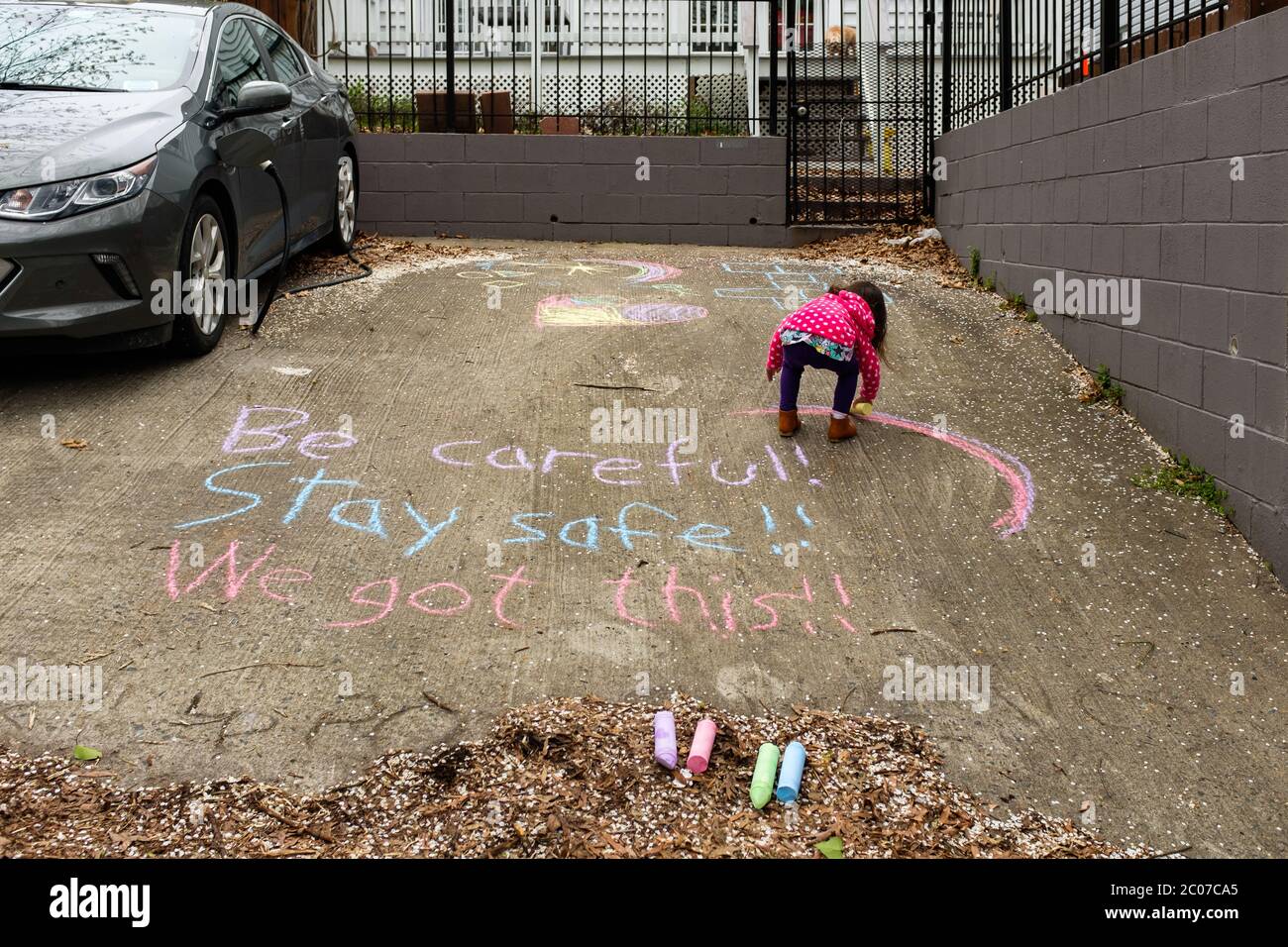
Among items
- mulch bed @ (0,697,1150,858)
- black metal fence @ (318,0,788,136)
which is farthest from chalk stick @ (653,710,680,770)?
black metal fence @ (318,0,788,136)

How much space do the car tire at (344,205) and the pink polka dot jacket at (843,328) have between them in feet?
13.7

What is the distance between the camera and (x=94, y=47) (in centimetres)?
608

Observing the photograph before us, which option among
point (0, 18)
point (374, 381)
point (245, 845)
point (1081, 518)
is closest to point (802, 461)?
point (1081, 518)

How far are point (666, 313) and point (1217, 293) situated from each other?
3.32 meters

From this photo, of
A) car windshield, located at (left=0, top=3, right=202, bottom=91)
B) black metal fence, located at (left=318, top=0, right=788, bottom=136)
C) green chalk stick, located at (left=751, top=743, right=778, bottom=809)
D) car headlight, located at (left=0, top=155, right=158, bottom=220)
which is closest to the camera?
green chalk stick, located at (left=751, top=743, right=778, bottom=809)

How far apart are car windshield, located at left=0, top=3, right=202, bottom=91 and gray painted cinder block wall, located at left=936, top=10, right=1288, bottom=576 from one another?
497 cm

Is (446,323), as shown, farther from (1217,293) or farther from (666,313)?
(1217,293)

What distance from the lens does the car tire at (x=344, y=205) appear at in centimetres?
824

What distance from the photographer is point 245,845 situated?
9.39 feet

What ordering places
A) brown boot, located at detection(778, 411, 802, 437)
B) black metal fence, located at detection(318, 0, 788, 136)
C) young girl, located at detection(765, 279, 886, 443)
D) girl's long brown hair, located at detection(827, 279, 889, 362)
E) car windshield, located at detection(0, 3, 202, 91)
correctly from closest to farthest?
young girl, located at detection(765, 279, 886, 443) → brown boot, located at detection(778, 411, 802, 437) → girl's long brown hair, located at detection(827, 279, 889, 362) → car windshield, located at detection(0, 3, 202, 91) → black metal fence, located at detection(318, 0, 788, 136)

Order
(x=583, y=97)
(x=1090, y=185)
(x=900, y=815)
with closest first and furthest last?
(x=900, y=815)
(x=1090, y=185)
(x=583, y=97)

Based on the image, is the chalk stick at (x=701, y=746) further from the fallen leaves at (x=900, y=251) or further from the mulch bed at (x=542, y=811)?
the fallen leaves at (x=900, y=251)

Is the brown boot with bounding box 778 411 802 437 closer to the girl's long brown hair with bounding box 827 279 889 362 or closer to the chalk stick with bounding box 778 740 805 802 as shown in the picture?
the girl's long brown hair with bounding box 827 279 889 362

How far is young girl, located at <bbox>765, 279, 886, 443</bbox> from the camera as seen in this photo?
208 inches
